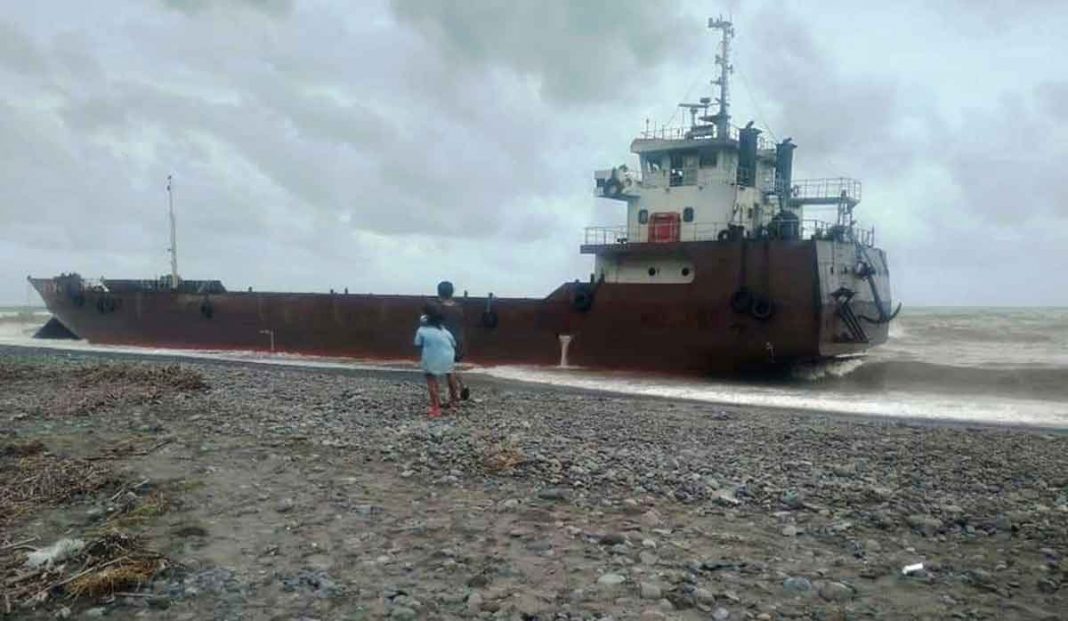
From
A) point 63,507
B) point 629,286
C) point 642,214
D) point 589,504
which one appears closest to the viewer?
point 63,507

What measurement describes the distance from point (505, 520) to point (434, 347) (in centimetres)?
407

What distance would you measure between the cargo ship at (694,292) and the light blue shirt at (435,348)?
32.4 ft

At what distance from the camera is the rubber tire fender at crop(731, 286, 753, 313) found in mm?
16875

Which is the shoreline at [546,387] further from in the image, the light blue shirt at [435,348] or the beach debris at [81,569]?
the beach debris at [81,569]

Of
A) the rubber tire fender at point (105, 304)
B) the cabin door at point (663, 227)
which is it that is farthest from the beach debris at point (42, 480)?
the rubber tire fender at point (105, 304)

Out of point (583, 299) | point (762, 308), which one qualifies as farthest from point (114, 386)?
point (762, 308)

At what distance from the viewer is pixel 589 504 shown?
5227 millimetres

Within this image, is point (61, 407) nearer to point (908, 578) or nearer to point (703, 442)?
point (703, 442)

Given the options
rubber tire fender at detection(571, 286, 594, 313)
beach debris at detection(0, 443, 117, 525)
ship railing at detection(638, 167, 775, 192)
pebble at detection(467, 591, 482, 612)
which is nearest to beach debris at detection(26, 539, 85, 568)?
beach debris at detection(0, 443, 117, 525)

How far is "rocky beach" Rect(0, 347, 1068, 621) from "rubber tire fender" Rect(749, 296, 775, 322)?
8.11m

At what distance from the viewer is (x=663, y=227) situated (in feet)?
63.5

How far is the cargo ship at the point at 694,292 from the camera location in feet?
54.9

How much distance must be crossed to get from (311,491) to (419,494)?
0.77 m

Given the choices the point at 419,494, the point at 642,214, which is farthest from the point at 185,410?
the point at 642,214
